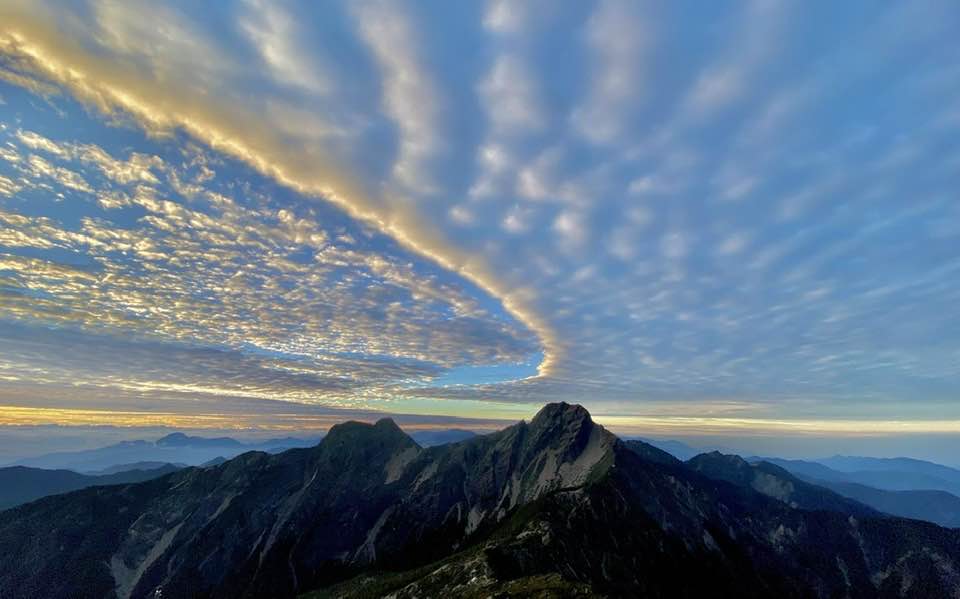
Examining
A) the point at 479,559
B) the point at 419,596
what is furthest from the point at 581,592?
the point at 419,596

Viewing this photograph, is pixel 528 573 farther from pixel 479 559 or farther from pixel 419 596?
pixel 419 596

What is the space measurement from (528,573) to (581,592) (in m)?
62.9

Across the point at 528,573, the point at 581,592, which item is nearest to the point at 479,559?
the point at 528,573

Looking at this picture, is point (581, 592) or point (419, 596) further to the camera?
point (419, 596)

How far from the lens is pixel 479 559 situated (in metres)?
180

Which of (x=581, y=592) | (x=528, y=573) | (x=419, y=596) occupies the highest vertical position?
(x=581, y=592)

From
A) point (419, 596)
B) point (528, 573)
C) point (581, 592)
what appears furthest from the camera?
point (419, 596)

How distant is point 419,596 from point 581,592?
95.3 meters

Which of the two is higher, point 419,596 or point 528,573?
point 528,573

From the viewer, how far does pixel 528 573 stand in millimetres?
171500

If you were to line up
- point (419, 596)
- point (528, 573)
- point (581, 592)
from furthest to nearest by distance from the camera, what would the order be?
point (419, 596)
point (528, 573)
point (581, 592)

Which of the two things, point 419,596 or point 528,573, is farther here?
point 419,596

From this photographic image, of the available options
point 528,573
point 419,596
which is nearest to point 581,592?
point 528,573

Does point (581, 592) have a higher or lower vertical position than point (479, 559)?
higher
